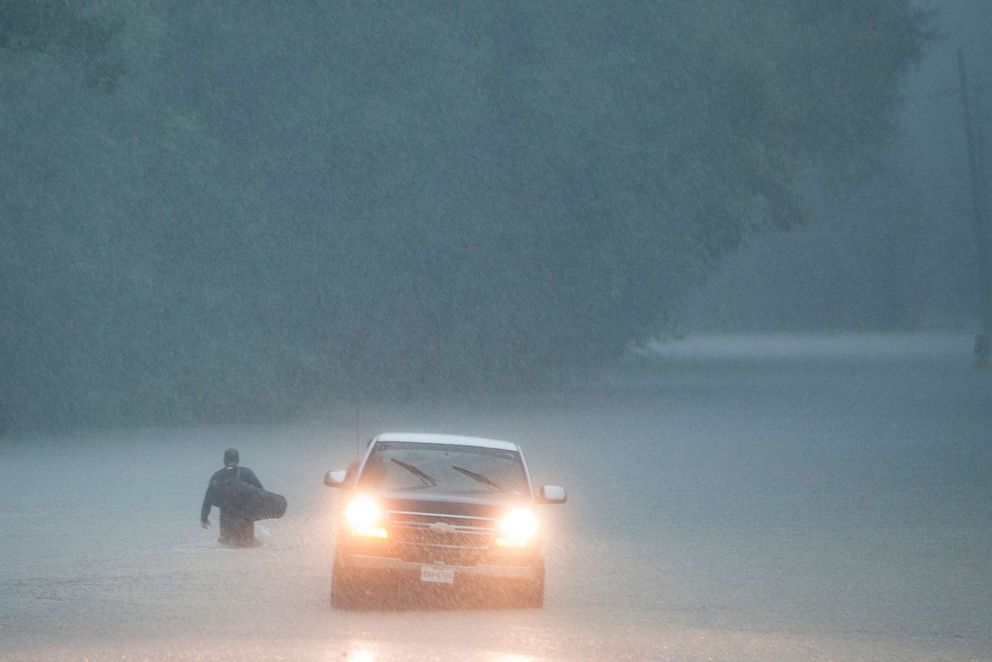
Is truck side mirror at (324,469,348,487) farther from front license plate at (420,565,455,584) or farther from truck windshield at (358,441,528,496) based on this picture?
front license plate at (420,565,455,584)

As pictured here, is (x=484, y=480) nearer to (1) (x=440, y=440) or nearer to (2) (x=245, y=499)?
(1) (x=440, y=440)

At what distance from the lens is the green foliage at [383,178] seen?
33.8 meters

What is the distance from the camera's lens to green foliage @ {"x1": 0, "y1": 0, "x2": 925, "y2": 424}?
3375 centimetres

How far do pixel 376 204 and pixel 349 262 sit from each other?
5.76 feet

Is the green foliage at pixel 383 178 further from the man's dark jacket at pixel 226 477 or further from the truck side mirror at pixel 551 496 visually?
the truck side mirror at pixel 551 496

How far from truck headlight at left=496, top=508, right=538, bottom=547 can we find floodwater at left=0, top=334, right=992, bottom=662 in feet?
1.81

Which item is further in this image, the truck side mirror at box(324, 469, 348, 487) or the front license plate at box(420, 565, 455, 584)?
the truck side mirror at box(324, 469, 348, 487)

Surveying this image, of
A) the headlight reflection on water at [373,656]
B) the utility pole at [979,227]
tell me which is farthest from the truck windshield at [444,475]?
the utility pole at [979,227]

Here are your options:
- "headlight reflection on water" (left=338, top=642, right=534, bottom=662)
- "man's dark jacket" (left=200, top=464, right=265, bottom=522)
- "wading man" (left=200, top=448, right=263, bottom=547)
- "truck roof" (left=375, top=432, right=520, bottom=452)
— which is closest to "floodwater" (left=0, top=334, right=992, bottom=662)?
"headlight reflection on water" (left=338, top=642, right=534, bottom=662)

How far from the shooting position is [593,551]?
16547 millimetres

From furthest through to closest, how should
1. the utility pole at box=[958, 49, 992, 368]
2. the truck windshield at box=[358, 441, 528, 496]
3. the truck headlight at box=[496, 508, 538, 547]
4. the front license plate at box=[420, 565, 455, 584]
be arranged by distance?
1. the utility pole at box=[958, 49, 992, 368]
2. the truck windshield at box=[358, 441, 528, 496]
3. the truck headlight at box=[496, 508, 538, 547]
4. the front license plate at box=[420, 565, 455, 584]

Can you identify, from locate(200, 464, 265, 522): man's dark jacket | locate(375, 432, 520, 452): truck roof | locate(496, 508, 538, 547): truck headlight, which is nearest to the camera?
locate(496, 508, 538, 547): truck headlight

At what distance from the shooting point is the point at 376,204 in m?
42.1

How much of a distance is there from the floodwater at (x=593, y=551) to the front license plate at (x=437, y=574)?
0.28 meters
